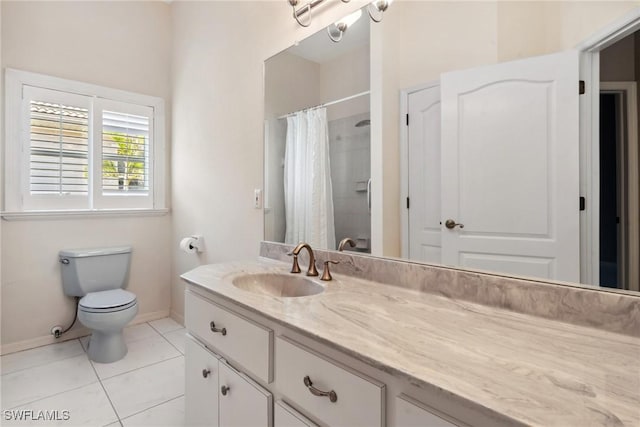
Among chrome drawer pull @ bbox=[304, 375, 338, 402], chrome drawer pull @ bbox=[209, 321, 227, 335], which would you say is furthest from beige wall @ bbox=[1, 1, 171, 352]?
chrome drawer pull @ bbox=[304, 375, 338, 402]

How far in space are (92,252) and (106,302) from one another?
1.54 ft

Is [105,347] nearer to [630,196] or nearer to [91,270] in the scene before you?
[91,270]

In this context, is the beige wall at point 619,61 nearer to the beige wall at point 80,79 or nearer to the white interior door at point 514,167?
the white interior door at point 514,167

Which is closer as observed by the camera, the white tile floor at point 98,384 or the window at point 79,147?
the white tile floor at point 98,384

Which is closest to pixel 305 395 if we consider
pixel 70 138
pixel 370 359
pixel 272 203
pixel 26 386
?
pixel 370 359

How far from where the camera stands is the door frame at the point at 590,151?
0.81 meters

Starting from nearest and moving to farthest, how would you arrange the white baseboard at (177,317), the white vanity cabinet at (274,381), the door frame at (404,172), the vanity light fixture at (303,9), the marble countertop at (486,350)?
the marble countertop at (486,350)
the white vanity cabinet at (274,381)
the door frame at (404,172)
the vanity light fixture at (303,9)
the white baseboard at (177,317)

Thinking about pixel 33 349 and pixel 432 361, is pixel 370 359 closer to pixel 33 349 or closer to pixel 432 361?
pixel 432 361

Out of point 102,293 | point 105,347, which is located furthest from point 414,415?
point 102,293

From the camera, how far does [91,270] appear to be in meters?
2.33

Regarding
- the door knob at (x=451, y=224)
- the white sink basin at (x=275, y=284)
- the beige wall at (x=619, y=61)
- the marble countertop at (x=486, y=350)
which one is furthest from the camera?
the white sink basin at (x=275, y=284)

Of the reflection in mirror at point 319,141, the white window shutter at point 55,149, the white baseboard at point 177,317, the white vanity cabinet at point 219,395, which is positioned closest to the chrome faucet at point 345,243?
the reflection in mirror at point 319,141

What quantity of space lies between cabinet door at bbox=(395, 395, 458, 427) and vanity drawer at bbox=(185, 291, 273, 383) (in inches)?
16.1

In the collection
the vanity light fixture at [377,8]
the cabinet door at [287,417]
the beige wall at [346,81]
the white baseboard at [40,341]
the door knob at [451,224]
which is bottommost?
the white baseboard at [40,341]
